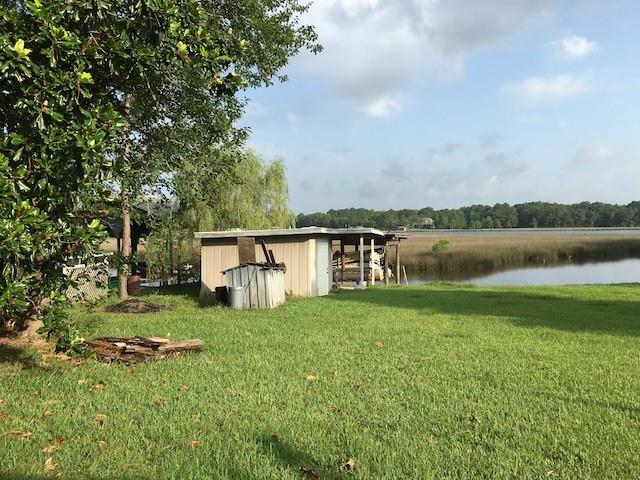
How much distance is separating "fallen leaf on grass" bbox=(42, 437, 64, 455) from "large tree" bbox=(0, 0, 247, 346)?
108 centimetres

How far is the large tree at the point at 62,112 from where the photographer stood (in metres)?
4.06

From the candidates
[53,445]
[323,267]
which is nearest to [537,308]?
[323,267]

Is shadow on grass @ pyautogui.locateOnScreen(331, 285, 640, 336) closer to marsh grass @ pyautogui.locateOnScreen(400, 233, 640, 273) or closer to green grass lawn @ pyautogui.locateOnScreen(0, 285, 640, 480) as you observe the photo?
green grass lawn @ pyautogui.locateOnScreen(0, 285, 640, 480)

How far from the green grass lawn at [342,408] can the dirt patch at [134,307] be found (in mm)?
3356

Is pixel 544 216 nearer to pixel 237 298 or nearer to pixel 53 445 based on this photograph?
pixel 237 298

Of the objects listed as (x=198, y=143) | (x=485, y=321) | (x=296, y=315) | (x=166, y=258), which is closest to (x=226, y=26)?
(x=198, y=143)

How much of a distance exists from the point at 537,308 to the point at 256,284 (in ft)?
21.7

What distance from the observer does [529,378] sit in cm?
562

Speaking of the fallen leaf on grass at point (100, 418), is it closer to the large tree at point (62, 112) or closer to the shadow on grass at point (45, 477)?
the large tree at point (62, 112)

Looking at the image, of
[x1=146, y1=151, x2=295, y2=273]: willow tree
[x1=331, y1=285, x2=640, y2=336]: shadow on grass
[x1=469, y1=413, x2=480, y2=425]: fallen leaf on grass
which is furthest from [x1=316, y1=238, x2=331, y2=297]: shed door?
[x1=469, y1=413, x2=480, y2=425]: fallen leaf on grass

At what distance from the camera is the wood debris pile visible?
21.1 feet

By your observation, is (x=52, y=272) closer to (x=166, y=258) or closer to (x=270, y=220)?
(x=166, y=258)

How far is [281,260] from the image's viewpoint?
16.9 m

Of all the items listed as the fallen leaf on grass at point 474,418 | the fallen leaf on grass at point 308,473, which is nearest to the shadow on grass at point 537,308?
the fallen leaf on grass at point 474,418
